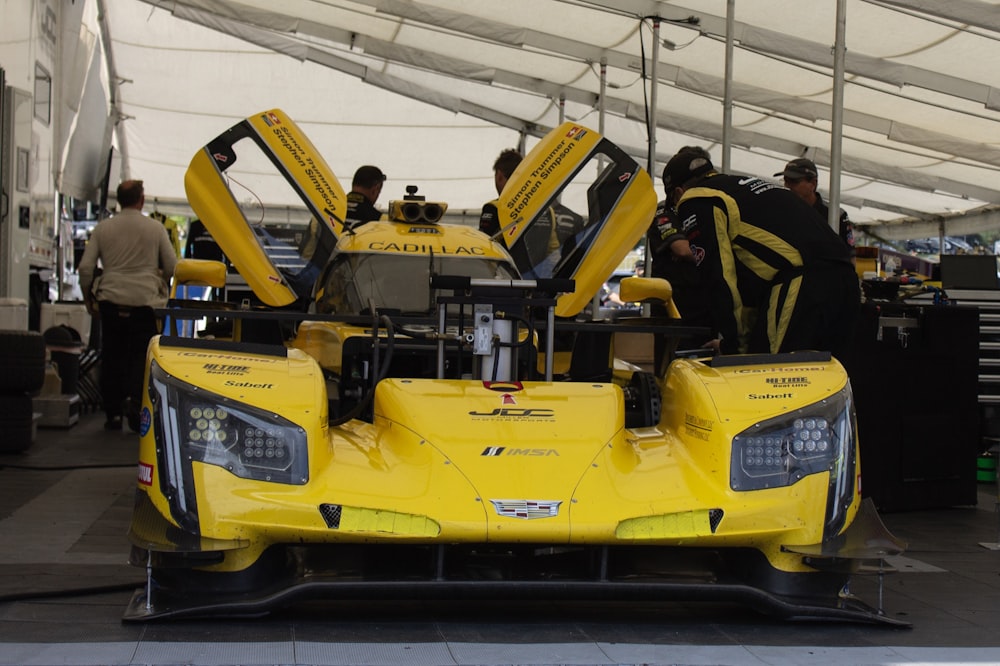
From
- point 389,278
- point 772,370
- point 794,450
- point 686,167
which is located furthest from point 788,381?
point 389,278

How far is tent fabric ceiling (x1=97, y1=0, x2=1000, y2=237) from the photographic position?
1166 centimetres

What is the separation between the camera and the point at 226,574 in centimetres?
374

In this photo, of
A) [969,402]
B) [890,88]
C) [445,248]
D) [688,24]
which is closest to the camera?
[445,248]

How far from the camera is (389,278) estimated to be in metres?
6.20

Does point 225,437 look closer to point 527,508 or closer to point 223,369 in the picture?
point 223,369

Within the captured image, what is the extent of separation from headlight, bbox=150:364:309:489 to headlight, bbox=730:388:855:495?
1.44 metres

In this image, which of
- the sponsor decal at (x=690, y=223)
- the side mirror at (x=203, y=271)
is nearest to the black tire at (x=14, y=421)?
the side mirror at (x=203, y=271)

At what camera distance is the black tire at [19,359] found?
7785 mm

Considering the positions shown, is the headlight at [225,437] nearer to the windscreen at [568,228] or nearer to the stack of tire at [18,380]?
the windscreen at [568,228]

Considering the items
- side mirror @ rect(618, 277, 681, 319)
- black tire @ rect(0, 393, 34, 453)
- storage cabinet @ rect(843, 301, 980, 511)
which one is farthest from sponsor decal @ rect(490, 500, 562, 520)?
black tire @ rect(0, 393, 34, 453)

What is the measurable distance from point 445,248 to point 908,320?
2.80 metres

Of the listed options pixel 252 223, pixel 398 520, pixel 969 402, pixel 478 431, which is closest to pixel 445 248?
pixel 252 223

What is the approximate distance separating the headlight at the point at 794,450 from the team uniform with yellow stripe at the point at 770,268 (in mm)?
1123

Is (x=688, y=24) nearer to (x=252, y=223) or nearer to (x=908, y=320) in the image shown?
(x=908, y=320)
